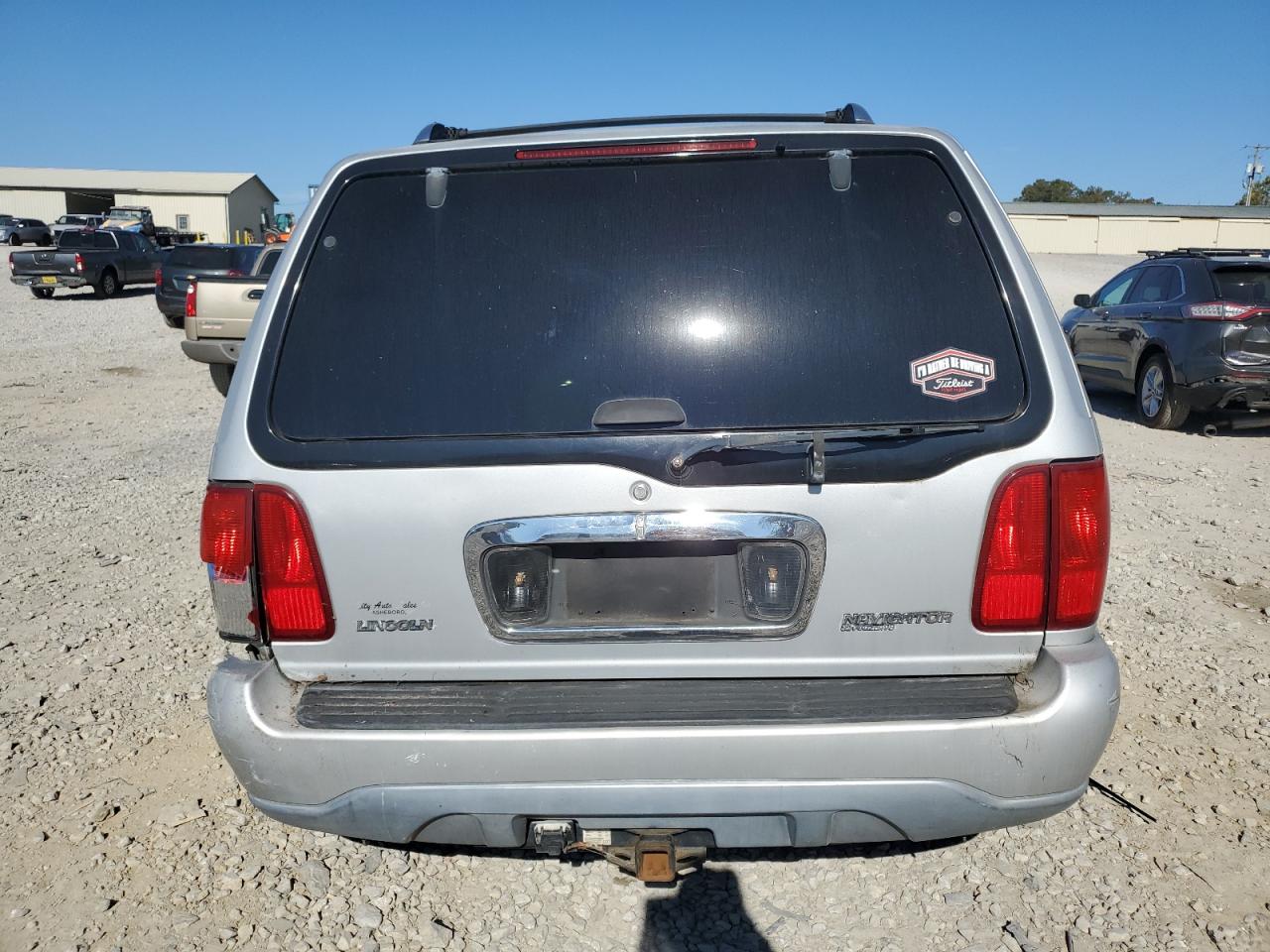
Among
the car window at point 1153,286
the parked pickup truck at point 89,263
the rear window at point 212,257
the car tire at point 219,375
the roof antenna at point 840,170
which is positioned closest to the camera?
the roof antenna at point 840,170

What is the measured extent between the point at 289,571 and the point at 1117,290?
37.1 ft

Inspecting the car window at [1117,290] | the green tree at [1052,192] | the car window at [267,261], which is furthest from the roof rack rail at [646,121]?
the green tree at [1052,192]

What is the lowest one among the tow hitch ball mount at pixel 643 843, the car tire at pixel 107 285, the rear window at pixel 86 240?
the tow hitch ball mount at pixel 643 843

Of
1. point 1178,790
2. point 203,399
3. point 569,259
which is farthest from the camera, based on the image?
point 203,399

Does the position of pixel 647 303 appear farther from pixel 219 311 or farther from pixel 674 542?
pixel 219 311

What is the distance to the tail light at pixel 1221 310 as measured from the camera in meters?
9.10

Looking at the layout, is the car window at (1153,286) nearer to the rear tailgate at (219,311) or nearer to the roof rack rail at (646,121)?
the roof rack rail at (646,121)

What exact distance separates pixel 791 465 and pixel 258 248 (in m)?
18.8

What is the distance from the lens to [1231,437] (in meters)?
10.0

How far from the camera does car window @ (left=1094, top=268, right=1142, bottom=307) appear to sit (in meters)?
11.1

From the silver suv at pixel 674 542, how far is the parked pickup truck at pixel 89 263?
27726 millimetres

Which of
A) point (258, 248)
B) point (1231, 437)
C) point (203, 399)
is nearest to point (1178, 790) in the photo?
point (1231, 437)

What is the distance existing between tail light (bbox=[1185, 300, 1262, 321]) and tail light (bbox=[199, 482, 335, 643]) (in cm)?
940

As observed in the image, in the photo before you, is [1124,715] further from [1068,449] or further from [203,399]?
[203,399]
